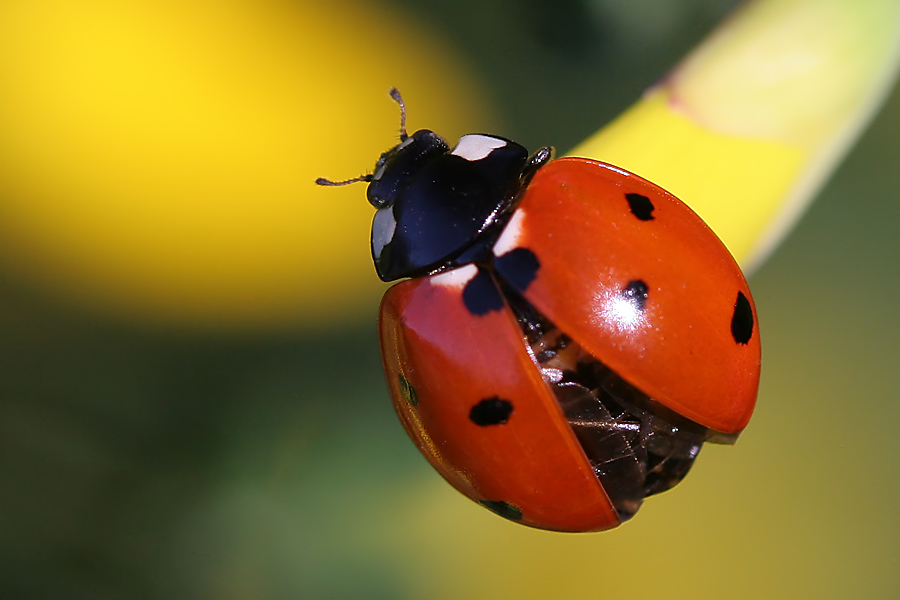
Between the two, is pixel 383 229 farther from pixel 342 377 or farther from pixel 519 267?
pixel 342 377

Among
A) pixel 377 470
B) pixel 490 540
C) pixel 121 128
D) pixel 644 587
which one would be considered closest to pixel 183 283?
pixel 121 128

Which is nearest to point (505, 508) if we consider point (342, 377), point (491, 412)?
point (491, 412)

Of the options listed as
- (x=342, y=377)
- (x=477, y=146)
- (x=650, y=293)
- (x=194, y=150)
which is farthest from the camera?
(x=342, y=377)

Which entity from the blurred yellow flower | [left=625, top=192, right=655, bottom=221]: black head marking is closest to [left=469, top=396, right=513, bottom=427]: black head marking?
[left=625, top=192, right=655, bottom=221]: black head marking

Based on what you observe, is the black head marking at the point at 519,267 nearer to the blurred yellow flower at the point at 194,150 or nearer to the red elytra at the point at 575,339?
the red elytra at the point at 575,339

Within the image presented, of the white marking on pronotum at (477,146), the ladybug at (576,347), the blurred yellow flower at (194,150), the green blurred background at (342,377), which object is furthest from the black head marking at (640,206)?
the blurred yellow flower at (194,150)

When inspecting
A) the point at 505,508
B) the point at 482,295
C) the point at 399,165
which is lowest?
the point at 505,508

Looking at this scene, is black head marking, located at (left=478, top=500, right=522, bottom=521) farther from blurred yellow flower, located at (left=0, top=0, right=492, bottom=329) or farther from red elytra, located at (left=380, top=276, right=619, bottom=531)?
blurred yellow flower, located at (left=0, top=0, right=492, bottom=329)
